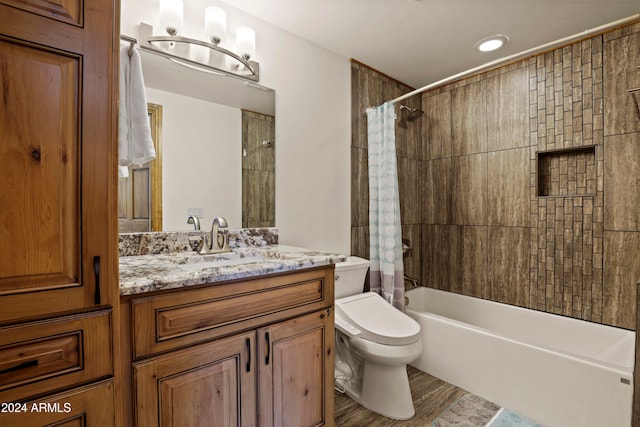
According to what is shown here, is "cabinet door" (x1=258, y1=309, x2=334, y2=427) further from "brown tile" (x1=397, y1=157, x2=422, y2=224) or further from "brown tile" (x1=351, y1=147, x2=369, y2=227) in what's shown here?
"brown tile" (x1=397, y1=157, x2=422, y2=224)

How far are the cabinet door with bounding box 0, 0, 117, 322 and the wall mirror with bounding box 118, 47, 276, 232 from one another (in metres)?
0.70

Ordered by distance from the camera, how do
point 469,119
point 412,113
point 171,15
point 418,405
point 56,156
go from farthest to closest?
point 412,113 → point 469,119 → point 418,405 → point 171,15 → point 56,156

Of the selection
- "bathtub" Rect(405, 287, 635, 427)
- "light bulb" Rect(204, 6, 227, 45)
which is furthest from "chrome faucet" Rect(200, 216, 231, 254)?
"bathtub" Rect(405, 287, 635, 427)

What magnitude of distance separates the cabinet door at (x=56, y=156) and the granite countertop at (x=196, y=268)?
0.13m

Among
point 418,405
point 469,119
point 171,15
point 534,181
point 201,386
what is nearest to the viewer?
point 201,386

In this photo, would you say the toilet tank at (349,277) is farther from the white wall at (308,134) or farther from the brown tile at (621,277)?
the brown tile at (621,277)

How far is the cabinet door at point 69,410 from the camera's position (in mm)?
680

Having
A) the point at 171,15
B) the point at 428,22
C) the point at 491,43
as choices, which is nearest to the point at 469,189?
the point at 491,43

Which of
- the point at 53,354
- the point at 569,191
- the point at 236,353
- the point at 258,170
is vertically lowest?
the point at 236,353

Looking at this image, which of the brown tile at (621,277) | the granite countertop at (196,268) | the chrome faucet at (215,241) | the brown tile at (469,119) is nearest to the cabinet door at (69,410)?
the granite countertop at (196,268)

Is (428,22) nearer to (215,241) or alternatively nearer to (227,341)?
(215,241)

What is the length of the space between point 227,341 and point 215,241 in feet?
2.02

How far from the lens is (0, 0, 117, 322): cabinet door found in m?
0.66

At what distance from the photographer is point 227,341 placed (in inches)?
41.3
